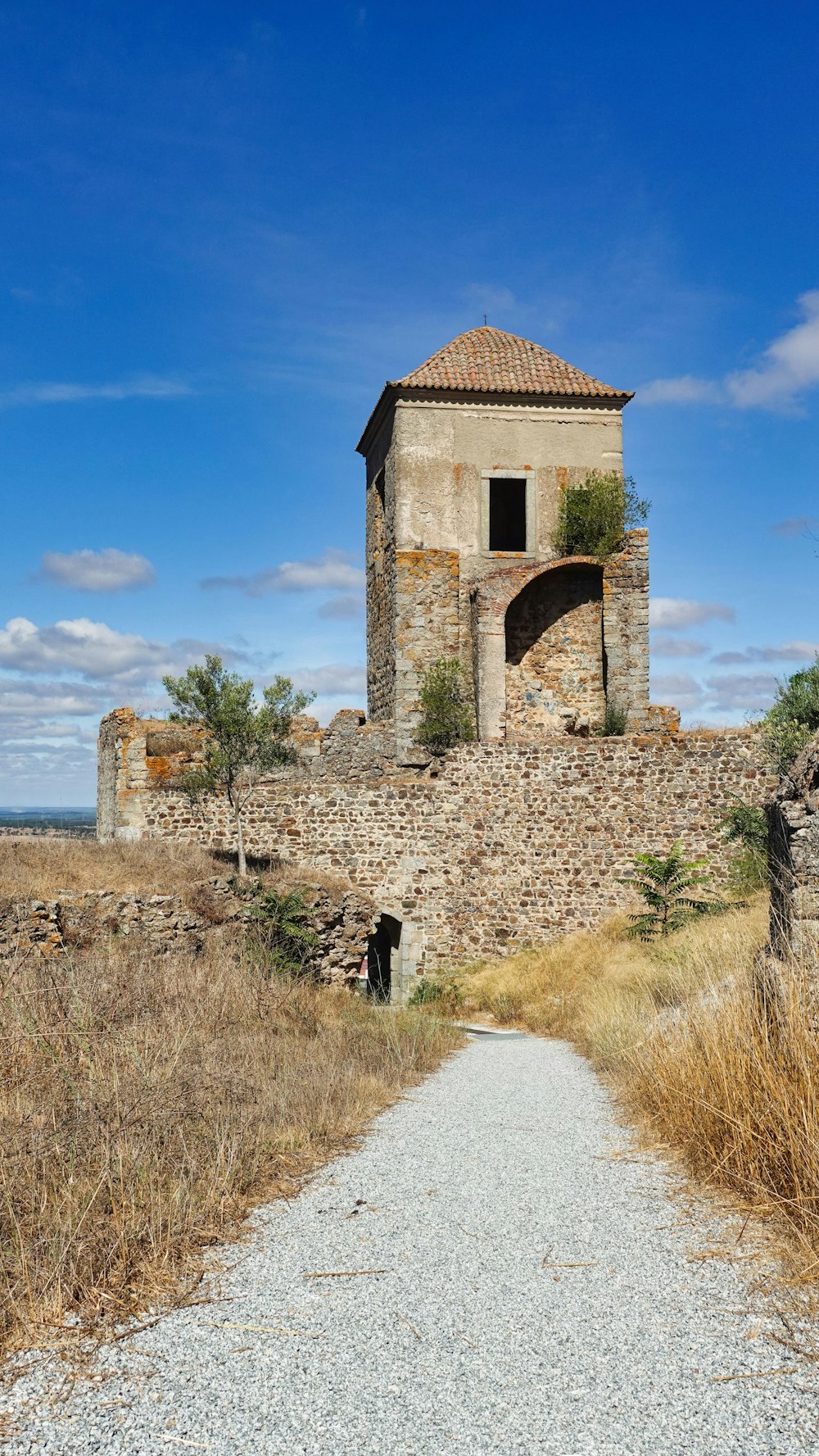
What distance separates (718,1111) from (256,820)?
1369 centimetres

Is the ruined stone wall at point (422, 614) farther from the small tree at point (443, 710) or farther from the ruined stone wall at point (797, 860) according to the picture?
the ruined stone wall at point (797, 860)

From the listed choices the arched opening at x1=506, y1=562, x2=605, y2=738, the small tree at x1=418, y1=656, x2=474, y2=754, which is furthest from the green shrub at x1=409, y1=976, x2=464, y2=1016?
the arched opening at x1=506, y1=562, x2=605, y2=738

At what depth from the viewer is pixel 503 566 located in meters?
21.4

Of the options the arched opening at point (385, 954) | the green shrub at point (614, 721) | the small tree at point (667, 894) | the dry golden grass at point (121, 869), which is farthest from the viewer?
the green shrub at point (614, 721)

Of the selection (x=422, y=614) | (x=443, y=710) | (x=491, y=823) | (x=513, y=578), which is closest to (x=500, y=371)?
(x=513, y=578)

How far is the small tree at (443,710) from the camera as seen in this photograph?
66.0 feet

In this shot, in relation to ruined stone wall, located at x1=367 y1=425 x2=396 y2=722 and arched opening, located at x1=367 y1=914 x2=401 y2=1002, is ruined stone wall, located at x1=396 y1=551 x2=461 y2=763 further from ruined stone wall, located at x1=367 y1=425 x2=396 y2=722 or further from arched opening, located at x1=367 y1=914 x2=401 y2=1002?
arched opening, located at x1=367 y1=914 x2=401 y2=1002

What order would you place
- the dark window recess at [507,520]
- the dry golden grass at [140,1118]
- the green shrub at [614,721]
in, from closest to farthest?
the dry golden grass at [140,1118]
the green shrub at [614,721]
the dark window recess at [507,520]

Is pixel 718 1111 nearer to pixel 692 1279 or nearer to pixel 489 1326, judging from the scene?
pixel 692 1279

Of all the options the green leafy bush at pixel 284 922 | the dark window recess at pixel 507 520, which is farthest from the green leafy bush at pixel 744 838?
the dark window recess at pixel 507 520

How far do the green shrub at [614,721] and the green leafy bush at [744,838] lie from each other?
3.30 metres

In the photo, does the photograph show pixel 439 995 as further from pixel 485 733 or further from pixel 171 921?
pixel 485 733

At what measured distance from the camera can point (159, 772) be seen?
60.0 ft

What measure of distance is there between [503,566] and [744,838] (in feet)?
26.0
